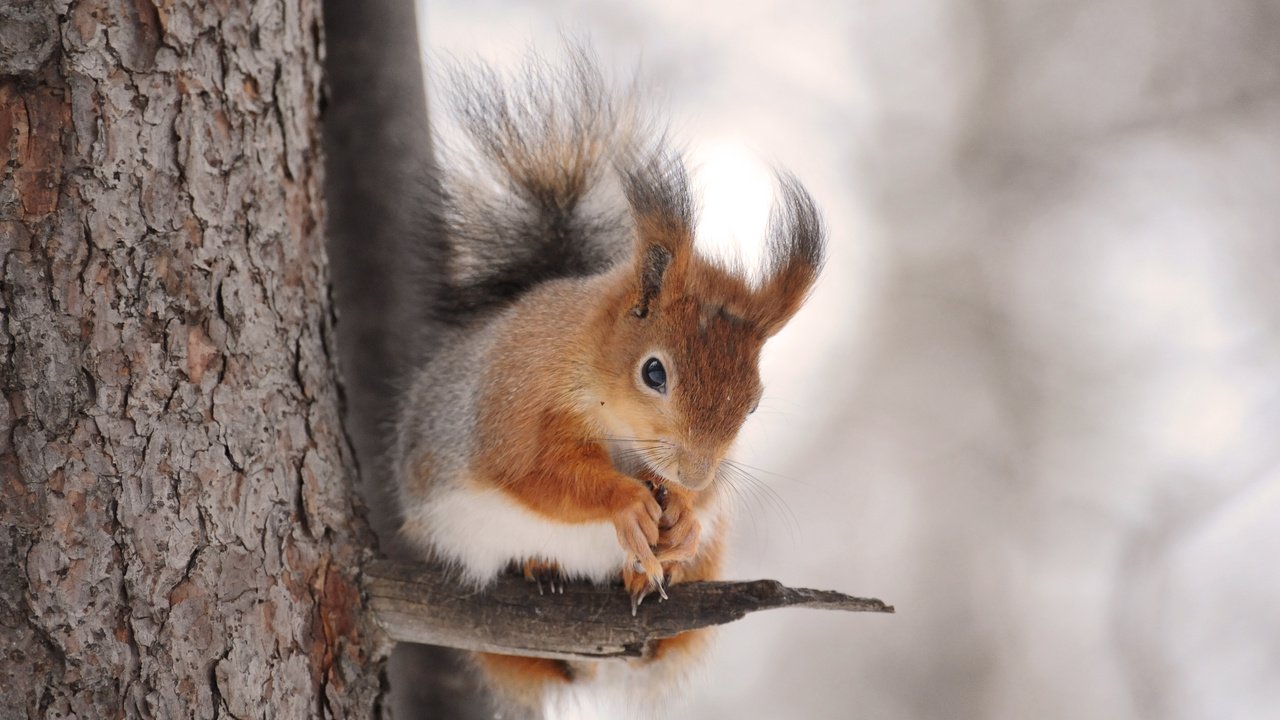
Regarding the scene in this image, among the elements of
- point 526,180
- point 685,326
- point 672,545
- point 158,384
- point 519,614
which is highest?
point 526,180

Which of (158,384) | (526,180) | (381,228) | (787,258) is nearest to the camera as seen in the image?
(158,384)

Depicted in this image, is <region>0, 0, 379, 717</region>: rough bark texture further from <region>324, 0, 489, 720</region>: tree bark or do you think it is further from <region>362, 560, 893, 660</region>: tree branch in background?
<region>324, 0, 489, 720</region>: tree bark

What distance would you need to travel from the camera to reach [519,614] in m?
1.57

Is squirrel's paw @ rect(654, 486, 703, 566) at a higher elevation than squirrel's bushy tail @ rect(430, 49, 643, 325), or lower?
lower

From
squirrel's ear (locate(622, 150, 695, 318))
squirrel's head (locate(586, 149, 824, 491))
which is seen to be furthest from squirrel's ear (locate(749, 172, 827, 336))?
squirrel's ear (locate(622, 150, 695, 318))

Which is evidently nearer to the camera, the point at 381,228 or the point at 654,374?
the point at 654,374

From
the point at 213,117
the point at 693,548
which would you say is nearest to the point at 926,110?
the point at 693,548

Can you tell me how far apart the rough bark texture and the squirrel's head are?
0.49 m

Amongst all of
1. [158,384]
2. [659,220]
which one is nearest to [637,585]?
[659,220]

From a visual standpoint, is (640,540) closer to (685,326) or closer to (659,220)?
(685,326)

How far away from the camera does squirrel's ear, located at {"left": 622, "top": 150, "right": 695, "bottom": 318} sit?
1598mm

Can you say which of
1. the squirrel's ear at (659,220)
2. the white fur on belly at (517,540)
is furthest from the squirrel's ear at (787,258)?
the white fur on belly at (517,540)

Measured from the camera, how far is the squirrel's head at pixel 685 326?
1555mm

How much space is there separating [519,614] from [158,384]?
2.01ft
